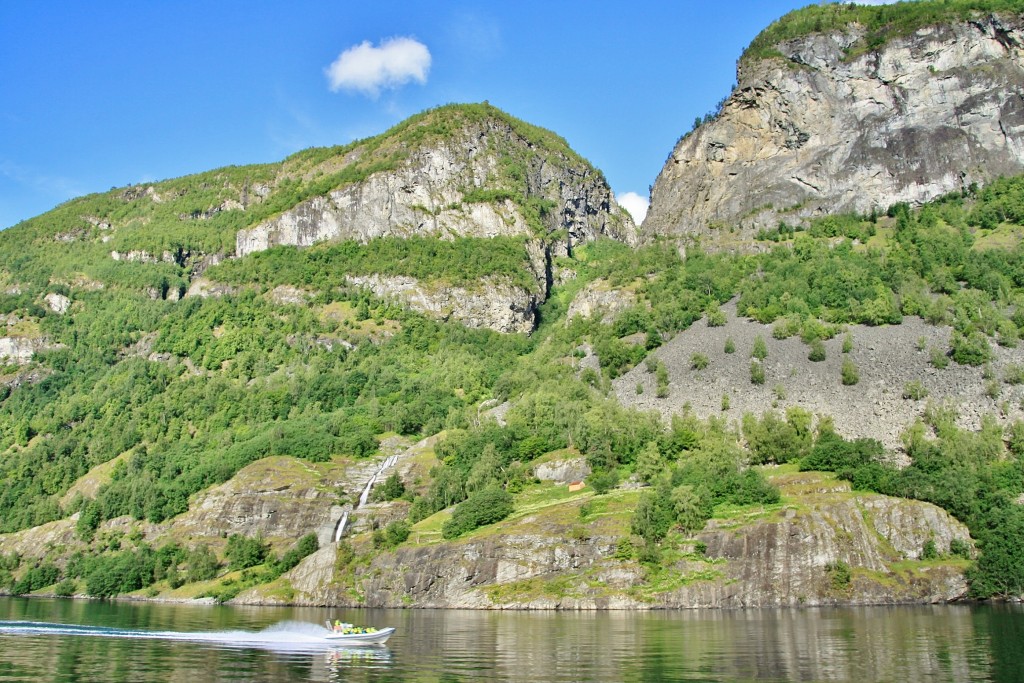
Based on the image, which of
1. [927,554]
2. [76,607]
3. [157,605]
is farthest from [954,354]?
[76,607]

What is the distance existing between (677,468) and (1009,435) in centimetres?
4516

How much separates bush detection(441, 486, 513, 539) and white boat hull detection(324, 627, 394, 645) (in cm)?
4620

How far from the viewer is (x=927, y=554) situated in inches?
3664

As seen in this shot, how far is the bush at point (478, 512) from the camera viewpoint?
111 meters

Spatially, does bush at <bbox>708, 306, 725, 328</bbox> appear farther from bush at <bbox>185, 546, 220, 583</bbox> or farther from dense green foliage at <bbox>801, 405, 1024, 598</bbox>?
bush at <bbox>185, 546, 220, 583</bbox>

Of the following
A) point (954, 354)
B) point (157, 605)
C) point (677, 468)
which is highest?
point (954, 354)

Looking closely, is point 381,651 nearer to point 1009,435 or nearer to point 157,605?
point 157,605

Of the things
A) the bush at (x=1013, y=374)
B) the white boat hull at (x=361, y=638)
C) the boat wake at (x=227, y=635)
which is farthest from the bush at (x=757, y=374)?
the white boat hull at (x=361, y=638)

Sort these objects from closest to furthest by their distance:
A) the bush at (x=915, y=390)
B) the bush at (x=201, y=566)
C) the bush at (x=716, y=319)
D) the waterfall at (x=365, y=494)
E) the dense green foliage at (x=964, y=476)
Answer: the dense green foliage at (x=964, y=476), the bush at (x=201, y=566), the bush at (x=915, y=390), the waterfall at (x=365, y=494), the bush at (x=716, y=319)

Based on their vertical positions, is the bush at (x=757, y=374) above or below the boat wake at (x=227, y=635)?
above

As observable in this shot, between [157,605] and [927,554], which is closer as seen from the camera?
[927,554]

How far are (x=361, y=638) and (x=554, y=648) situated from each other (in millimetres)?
15654

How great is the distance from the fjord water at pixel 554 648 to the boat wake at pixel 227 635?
6.2 inches

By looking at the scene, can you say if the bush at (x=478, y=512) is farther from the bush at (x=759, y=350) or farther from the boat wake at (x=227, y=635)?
the bush at (x=759, y=350)
